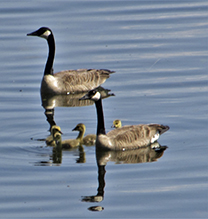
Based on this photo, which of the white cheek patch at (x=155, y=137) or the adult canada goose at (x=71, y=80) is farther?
the adult canada goose at (x=71, y=80)

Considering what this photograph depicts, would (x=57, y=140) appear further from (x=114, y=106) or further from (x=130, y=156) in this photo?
(x=114, y=106)

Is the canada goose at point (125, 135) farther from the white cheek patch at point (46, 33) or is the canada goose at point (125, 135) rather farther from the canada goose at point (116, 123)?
the white cheek patch at point (46, 33)

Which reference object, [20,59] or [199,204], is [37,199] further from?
[20,59]

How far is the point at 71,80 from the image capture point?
16.8 meters

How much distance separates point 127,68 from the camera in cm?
1745

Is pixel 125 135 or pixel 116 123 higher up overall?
pixel 116 123

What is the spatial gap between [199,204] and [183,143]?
2.77 meters

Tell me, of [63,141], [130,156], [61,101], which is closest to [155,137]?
[130,156]

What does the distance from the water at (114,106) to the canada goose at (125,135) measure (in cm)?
22

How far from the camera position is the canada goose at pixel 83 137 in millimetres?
12305

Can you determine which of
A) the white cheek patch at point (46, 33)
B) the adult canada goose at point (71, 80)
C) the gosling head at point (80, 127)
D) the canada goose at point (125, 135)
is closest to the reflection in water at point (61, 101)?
the adult canada goose at point (71, 80)

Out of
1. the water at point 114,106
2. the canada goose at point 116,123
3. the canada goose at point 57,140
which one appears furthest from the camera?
the canada goose at point 116,123

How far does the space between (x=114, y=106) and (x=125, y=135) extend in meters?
2.61

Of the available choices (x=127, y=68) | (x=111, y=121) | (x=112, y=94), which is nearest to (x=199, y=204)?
(x=111, y=121)
